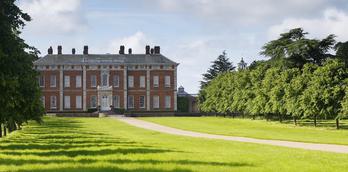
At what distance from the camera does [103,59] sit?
3206 inches

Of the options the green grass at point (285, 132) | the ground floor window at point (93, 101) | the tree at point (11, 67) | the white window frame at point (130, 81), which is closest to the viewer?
the tree at point (11, 67)

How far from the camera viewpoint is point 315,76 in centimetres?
3884

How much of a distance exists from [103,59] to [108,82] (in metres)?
3.08

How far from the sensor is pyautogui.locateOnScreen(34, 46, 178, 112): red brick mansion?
81.1 m

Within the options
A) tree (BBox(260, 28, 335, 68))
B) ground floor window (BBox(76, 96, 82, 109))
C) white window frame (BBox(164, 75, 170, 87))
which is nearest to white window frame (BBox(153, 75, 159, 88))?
white window frame (BBox(164, 75, 170, 87))

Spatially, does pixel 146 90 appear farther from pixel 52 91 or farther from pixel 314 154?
pixel 314 154

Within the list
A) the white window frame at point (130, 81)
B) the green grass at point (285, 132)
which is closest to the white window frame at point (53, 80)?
the white window frame at point (130, 81)

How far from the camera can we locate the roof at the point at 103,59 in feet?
266

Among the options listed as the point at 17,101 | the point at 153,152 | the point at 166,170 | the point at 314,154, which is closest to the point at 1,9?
the point at 17,101

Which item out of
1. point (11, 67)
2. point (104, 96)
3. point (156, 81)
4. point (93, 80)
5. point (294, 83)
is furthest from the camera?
point (156, 81)

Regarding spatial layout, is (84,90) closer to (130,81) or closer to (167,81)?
(130,81)

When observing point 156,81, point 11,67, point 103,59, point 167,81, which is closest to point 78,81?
point 103,59

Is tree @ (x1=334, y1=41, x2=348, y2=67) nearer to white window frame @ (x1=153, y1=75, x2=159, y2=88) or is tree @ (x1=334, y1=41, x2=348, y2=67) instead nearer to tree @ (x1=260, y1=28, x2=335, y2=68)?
tree @ (x1=260, y1=28, x2=335, y2=68)

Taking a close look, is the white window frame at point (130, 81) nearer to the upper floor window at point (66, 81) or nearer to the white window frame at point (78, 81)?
the white window frame at point (78, 81)
